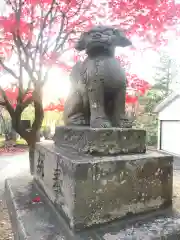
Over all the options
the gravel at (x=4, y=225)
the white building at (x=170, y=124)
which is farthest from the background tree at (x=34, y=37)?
the white building at (x=170, y=124)

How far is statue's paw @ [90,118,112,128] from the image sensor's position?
2442 millimetres

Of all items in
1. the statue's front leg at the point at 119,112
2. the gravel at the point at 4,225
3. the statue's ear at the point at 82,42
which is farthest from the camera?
the gravel at the point at 4,225

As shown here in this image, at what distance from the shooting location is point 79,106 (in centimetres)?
287

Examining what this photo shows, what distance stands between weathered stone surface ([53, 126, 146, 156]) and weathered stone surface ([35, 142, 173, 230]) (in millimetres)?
97

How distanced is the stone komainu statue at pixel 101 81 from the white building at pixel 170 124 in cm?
1079

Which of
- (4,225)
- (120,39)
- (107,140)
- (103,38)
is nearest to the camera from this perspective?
(107,140)

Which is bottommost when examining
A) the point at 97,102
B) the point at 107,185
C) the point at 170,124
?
the point at 107,185

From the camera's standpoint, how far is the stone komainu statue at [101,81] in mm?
2521

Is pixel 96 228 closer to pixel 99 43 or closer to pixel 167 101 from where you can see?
pixel 99 43

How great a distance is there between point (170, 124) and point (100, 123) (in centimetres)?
1173

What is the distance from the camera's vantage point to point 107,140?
236 centimetres

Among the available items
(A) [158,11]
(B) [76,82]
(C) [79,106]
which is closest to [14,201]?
(C) [79,106]

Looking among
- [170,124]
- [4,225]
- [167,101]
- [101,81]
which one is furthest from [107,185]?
[167,101]

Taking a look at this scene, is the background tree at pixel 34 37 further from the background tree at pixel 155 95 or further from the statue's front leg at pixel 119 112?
the background tree at pixel 155 95
